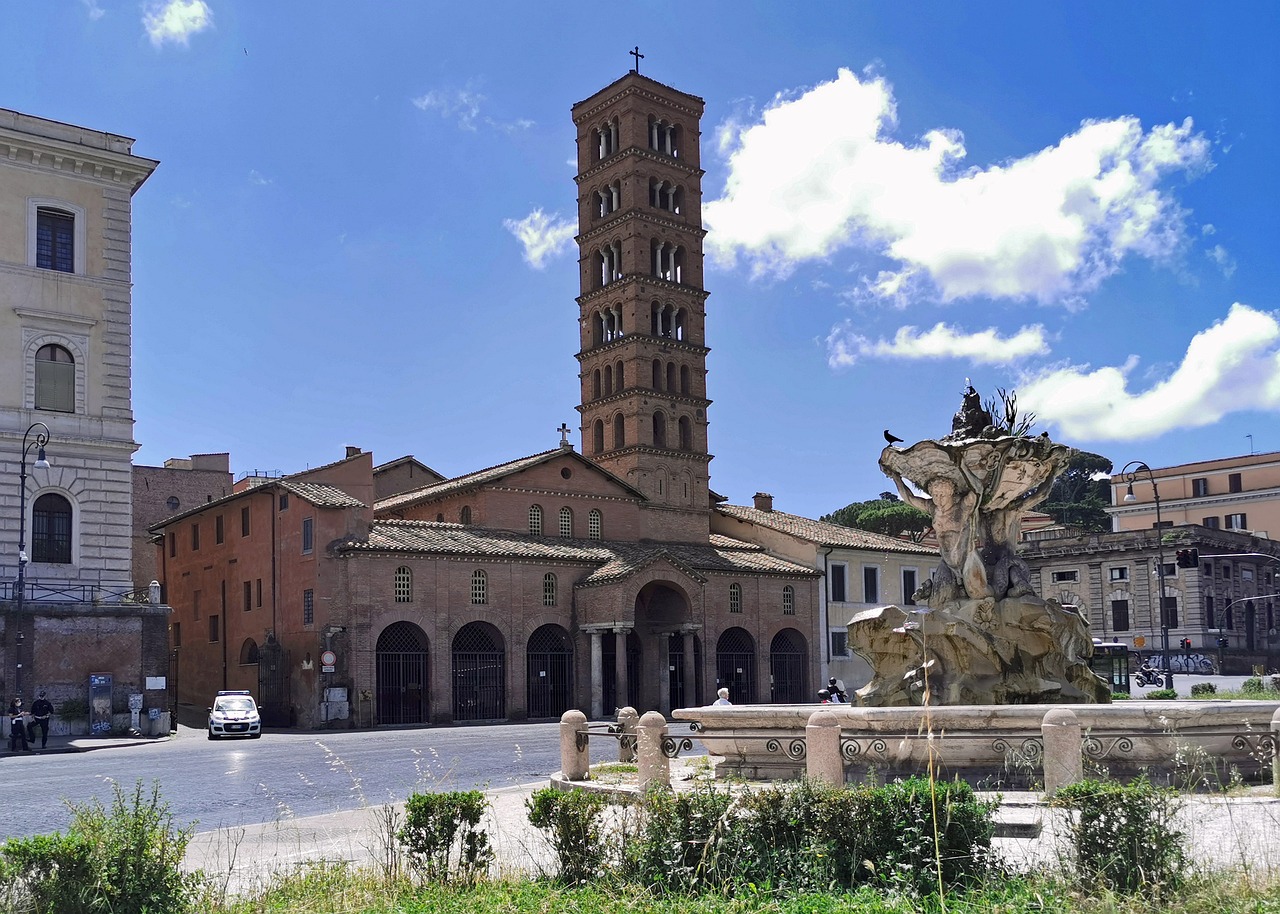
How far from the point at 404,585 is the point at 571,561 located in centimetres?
740

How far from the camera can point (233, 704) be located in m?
36.3

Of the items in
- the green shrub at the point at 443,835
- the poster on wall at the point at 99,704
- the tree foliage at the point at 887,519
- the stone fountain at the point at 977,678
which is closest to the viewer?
the green shrub at the point at 443,835

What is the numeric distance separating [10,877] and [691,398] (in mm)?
53365

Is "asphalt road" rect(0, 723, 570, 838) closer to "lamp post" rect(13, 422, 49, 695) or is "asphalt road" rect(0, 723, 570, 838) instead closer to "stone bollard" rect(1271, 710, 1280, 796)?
"lamp post" rect(13, 422, 49, 695)

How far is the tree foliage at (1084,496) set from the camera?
96938 mm

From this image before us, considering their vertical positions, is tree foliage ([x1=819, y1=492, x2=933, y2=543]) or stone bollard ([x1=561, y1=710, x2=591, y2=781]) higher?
tree foliage ([x1=819, y1=492, x2=933, y2=543])

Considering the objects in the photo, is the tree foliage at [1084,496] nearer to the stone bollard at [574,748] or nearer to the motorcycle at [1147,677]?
the motorcycle at [1147,677]

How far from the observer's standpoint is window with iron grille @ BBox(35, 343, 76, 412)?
38469 millimetres

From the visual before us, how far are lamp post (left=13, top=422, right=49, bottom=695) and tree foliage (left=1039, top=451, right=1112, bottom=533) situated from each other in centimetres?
7462

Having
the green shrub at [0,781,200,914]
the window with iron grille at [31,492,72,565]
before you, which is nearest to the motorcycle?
the window with iron grille at [31,492,72,565]

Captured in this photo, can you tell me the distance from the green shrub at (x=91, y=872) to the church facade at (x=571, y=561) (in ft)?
111

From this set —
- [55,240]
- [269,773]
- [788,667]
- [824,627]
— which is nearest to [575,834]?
[269,773]

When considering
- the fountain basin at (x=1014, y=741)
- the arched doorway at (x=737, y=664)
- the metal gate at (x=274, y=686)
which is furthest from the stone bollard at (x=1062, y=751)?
the arched doorway at (x=737, y=664)

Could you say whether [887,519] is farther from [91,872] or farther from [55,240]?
[91,872]
